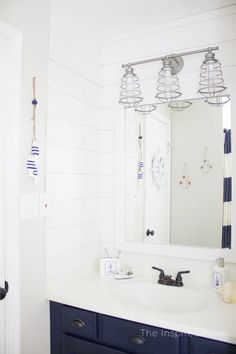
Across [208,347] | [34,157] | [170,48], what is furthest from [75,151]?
[208,347]

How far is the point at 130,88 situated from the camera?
1.98 meters

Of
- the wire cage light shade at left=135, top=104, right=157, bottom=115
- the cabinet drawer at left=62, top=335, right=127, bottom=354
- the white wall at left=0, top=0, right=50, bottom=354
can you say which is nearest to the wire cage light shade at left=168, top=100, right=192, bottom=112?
A: the wire cage light shade at left=135, top=104, right=157, bottom=115

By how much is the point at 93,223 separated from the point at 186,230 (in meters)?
0.62

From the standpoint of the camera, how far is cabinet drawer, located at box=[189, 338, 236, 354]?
1197 millimetres

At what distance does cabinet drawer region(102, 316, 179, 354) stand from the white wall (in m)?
0.37

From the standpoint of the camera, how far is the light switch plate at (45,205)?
1564mm

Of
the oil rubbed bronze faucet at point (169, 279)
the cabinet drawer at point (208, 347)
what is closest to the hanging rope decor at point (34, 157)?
the oil rubbed bronze faucet at point (169, 279)

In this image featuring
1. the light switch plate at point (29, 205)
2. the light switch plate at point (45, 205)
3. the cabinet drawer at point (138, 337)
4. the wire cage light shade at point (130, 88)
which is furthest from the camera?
the wire cage light shade at point (130, 88)

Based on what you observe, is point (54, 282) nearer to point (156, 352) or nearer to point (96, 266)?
point (96, 266)

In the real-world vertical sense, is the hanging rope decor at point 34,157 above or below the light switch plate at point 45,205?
above

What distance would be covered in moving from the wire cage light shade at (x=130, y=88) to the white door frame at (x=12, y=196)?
75 centimetres

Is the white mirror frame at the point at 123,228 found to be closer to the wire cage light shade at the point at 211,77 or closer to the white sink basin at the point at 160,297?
the wire cage light shade at the point at 211,77

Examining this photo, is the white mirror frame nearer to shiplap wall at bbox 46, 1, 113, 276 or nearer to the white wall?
shiplap wall at bbox 46, 1, 113, 276

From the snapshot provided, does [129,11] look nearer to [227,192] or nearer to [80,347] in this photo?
[227,192]
